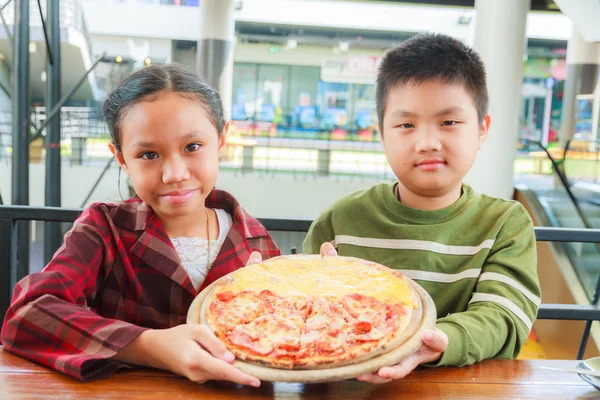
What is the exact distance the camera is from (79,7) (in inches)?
237

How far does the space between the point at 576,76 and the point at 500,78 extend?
2.28 metres

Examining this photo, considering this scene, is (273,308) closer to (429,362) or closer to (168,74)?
(429,362)

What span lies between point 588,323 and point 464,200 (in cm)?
135

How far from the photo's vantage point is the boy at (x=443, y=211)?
1.29 metres

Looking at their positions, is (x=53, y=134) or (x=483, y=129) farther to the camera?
(x=53, y=134)

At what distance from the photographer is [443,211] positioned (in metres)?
1.44

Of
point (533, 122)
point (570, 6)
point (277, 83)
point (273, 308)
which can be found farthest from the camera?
point (533, 122)

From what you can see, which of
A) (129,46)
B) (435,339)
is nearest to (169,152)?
(435,339)

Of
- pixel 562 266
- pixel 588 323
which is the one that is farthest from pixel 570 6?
pixel 588 323

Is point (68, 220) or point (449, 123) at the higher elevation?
point (449, 123)

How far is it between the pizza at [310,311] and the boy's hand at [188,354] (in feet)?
0.11

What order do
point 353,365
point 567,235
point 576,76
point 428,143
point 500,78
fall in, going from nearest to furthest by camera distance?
point 353,365, point 428,143, point 567,235, point 500,78, point 576,76

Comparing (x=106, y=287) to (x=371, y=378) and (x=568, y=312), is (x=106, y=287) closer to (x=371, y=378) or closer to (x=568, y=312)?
(x=371, y=378)

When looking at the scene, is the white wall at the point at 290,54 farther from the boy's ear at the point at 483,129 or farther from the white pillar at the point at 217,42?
the boy's ear at the point at 483,129
